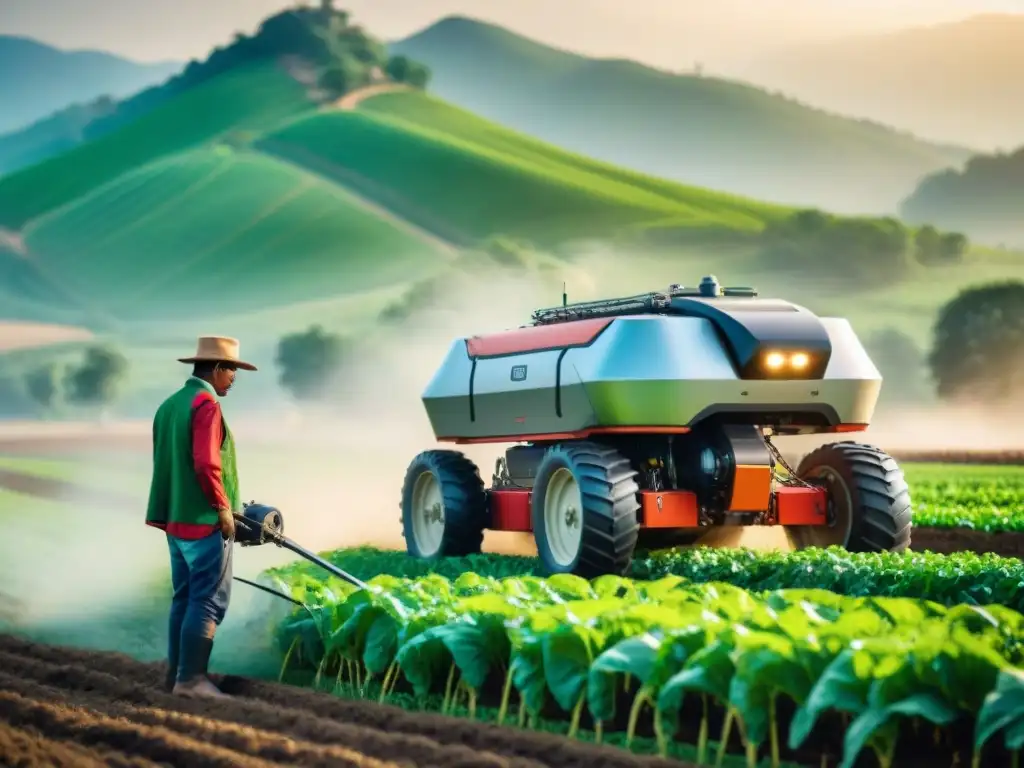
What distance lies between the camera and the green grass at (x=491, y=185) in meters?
74.7

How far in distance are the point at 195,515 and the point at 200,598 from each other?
48 centimetres

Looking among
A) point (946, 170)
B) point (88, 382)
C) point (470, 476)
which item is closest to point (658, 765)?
point (470, 476)

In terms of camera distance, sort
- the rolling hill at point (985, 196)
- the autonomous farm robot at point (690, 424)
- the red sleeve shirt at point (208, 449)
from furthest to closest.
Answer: the rolling hill at point (985, 196) < the autonomous farm robot at point (690, 424) < the red sleeve shirt at point (208, 449)

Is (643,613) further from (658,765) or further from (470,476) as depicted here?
(470,476)

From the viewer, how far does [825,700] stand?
6.06 metres

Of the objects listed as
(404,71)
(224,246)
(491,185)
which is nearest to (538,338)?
(224,246)

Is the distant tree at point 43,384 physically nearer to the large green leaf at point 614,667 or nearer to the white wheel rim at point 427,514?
the white wheel rim at point 427,514

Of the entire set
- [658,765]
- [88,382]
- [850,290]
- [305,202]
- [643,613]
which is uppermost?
[305,202]

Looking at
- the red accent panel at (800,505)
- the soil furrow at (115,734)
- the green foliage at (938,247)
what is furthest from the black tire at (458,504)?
the green foliage at (938,247)

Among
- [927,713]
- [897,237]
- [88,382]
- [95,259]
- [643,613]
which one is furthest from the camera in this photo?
[95,259]

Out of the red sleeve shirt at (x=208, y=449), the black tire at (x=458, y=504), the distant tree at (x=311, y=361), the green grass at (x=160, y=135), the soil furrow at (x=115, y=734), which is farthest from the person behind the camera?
the green grass at (x=160, y=135)

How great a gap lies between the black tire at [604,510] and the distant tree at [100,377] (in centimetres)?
5442

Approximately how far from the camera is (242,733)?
743 cm

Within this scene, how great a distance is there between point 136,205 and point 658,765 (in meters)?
75.7
